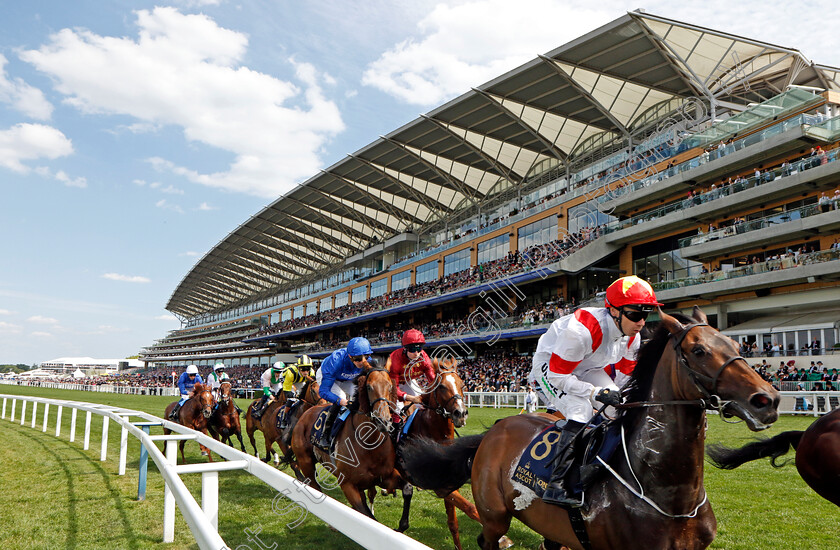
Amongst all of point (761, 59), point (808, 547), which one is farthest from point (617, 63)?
point (808, 547)

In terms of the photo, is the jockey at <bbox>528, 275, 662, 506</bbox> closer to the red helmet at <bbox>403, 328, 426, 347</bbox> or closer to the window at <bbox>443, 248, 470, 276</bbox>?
the red helmet at <bbox>403, 328, 426, 347</bbox>

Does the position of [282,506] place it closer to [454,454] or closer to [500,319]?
[454,454]

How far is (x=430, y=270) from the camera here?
3978cm

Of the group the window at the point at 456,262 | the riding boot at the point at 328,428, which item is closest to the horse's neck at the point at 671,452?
the riding boot at the point at 328,428

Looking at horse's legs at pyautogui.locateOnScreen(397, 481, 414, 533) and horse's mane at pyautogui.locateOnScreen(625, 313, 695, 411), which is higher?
horse's mane at pyautogui.locateOnScreen(625, 313, 695, 411)

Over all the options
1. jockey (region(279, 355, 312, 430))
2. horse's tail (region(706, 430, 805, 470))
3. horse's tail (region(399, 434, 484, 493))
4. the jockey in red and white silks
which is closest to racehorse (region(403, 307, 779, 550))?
the jockey in red and white silks

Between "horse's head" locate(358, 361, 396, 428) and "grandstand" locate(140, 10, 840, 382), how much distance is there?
1719cm

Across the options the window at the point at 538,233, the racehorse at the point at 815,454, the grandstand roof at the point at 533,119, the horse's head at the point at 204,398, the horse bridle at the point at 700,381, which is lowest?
the horse's head at the point at 204,398

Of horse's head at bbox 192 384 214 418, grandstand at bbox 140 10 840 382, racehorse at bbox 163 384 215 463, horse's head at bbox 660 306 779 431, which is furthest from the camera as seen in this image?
grandstand at bbox 140 10 840 382

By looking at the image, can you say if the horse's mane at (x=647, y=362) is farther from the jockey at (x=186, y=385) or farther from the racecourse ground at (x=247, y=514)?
the jockey at (x=186, y=385)

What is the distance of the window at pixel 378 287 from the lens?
46.0 meters

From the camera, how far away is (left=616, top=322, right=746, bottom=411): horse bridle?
7.83 ft

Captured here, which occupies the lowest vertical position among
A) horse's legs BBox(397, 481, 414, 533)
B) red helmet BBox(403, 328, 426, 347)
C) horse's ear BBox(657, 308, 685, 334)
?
horse's legs BBox(397, 481, 414, 533)

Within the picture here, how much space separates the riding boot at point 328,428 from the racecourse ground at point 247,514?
77cm
